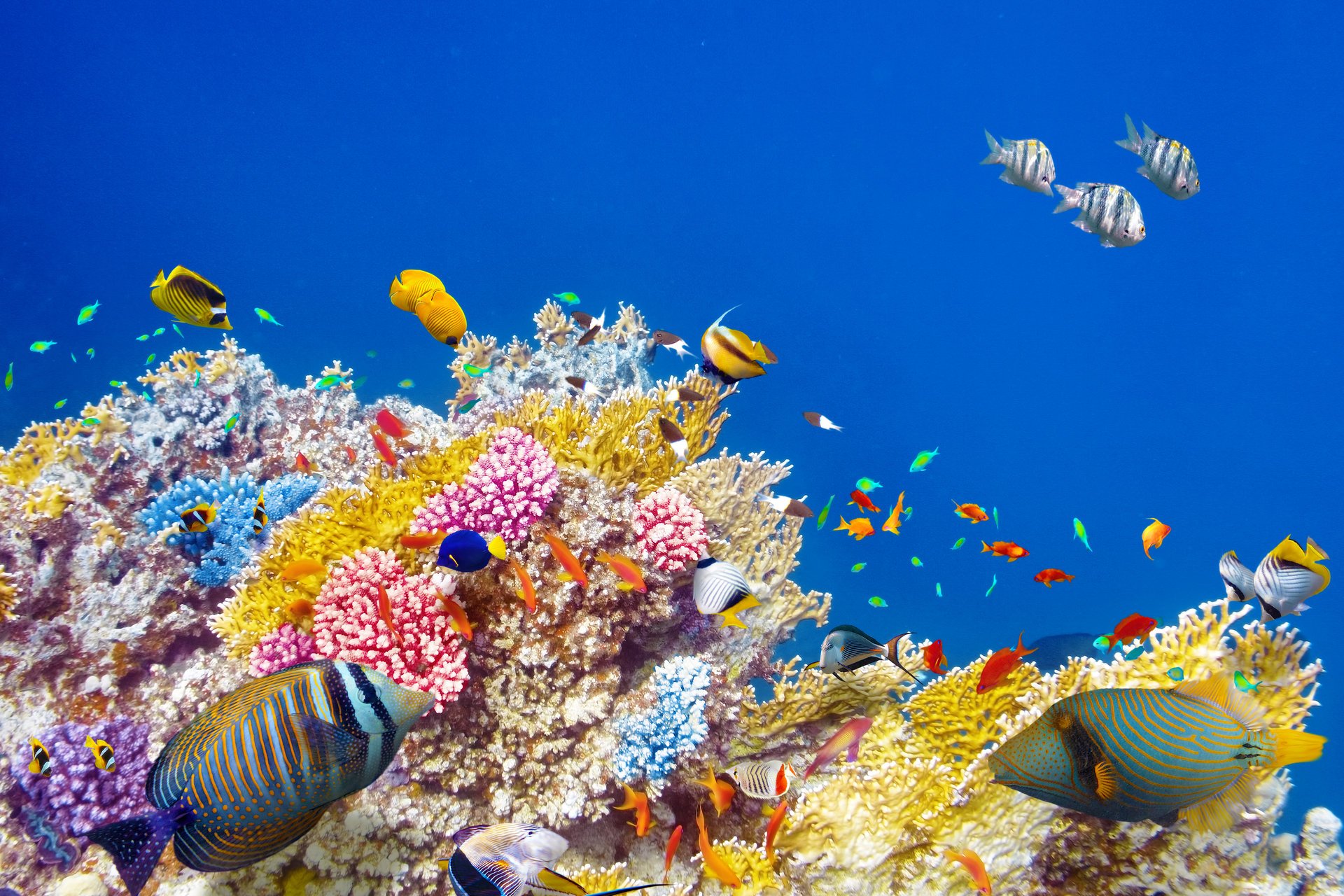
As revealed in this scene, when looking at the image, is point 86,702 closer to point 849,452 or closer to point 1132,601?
point 849,452

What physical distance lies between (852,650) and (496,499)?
250 centimetres

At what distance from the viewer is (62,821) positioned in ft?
11.5

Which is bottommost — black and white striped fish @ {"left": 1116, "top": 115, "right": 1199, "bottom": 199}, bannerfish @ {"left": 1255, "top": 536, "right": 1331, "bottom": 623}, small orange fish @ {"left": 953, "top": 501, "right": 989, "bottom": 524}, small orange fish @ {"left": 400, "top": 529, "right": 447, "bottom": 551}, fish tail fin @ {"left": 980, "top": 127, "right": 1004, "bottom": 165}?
small orange fish @ {"left": 400, "top": 529, "right": 447, "bottom": 551}

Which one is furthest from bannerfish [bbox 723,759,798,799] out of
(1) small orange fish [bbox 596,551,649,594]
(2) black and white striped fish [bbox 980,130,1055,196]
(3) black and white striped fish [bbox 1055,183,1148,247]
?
(2) black and white striped fish [bbox 980,130,1055,196]

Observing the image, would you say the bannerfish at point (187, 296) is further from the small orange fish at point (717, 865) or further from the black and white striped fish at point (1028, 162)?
the black and white striped fish at point (1028, 162)

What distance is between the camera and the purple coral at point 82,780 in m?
3.53

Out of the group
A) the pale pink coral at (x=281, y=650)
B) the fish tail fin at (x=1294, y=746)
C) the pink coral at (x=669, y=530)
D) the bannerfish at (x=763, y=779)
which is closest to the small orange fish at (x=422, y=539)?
the pale pink coral at (x=281, y=650)

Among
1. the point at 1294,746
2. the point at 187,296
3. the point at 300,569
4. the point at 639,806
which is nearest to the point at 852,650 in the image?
the point at 639,806

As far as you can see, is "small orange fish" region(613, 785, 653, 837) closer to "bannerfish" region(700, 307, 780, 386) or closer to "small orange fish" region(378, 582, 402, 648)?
"small orange fish" region(378, 582, 402, 648)

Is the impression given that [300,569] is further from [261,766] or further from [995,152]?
[995,152]

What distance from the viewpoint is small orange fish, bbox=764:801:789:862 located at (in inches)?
120

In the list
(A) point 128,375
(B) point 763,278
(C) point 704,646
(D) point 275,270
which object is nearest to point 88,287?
(D) point 275,270

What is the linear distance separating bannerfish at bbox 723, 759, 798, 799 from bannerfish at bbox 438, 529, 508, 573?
6.47 feet

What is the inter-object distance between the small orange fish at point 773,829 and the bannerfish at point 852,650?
0.83 m
